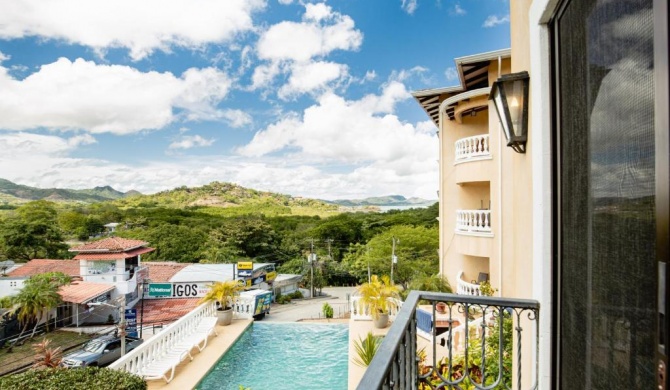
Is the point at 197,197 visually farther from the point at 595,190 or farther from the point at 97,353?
the point at 595,190

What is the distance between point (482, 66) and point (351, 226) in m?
29.5

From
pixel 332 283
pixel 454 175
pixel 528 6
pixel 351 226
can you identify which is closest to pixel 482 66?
pixel 454 175

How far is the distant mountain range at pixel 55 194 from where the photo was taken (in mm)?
39906

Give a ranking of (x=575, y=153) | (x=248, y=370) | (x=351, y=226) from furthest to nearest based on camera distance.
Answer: (x=351, y=226), (x=248, y=370), (x=575, y=153)

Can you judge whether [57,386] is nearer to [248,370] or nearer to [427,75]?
[248,370]

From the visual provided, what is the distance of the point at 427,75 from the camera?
37.0 m

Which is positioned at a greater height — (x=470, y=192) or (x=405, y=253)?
(x=470, y=192)

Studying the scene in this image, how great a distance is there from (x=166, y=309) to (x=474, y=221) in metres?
17.9

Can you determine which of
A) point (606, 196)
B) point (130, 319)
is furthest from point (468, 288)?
point (130, 319)

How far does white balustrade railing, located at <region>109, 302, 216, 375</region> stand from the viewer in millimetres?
6129

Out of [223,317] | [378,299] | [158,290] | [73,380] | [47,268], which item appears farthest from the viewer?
[47,268]

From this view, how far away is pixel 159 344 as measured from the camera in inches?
282

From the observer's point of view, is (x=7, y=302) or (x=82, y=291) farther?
(x=82, y=291)

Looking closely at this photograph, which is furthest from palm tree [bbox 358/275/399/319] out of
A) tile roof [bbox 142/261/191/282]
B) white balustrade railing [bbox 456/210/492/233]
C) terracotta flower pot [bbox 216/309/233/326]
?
tile roof [bbox 142/261/191/282]
